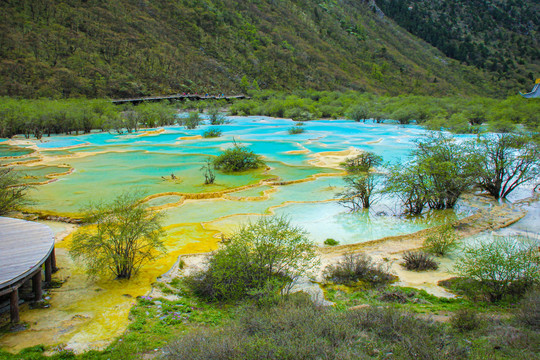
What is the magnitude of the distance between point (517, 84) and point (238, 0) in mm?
60476

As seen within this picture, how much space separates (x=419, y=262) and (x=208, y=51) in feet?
197

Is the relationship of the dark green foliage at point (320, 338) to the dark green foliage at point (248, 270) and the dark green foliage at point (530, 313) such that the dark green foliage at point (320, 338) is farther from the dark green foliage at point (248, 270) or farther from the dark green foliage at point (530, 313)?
the dark green foliage at point (248, 270)

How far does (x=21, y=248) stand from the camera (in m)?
5.77

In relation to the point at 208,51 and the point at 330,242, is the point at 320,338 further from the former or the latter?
the point at 208,51

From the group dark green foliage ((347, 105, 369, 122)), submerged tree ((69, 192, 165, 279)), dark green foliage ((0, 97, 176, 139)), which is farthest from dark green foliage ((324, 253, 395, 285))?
dark green foliage ((347, 105, 369, 122))

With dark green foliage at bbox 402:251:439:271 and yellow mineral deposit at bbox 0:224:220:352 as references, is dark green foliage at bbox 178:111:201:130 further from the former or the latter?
dark green foliage at bbox 402:251:439:271

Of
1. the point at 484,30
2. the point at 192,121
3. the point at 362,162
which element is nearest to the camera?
the point at 362,162

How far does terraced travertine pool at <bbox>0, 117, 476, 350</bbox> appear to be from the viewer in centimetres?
538

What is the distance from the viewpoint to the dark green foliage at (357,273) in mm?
6598

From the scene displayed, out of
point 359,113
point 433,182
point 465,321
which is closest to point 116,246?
point 465,321

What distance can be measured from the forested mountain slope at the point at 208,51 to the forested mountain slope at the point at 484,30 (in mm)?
5133

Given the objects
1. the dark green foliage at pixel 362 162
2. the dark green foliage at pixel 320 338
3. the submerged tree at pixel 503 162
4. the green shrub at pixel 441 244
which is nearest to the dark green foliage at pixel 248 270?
the dark green foliage at pixel 320 338

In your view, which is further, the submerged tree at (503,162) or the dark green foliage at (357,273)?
the submerged tree at (503,162)

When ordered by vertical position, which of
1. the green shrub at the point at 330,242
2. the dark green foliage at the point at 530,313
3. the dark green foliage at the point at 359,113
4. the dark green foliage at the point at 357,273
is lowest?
the green shrub at the point at 330,242
